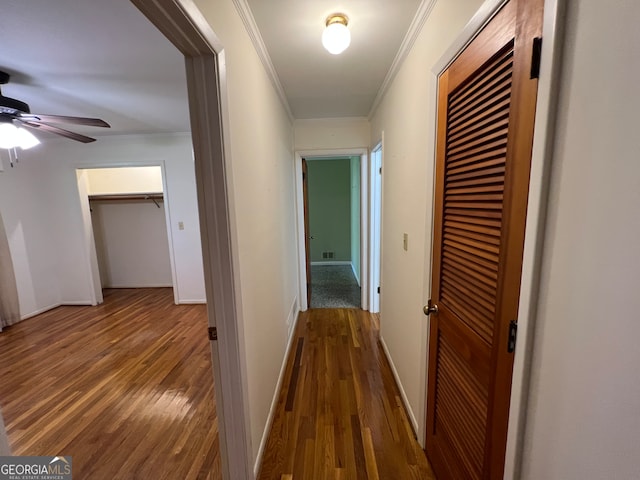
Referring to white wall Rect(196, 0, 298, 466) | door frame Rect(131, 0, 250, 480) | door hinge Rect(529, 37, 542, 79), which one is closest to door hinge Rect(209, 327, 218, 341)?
door frame Rect(131, 0, 250, 480)

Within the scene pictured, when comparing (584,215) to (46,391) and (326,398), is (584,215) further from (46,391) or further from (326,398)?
(46,391)

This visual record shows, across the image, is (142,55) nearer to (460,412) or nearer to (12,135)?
(12,135)

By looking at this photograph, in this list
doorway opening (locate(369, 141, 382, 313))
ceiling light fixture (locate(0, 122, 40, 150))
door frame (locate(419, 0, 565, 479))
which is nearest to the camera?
door frame (locate(419, 0, 565, 479))

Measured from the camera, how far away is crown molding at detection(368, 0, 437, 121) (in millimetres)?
1254

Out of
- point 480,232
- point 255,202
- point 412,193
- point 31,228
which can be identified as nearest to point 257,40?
point 255,202

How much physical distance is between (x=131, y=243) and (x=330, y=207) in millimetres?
3811

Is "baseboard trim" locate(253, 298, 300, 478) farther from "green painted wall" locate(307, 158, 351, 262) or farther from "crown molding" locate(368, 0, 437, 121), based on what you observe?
"green painted wall" locate(307, 158, 351, 262)

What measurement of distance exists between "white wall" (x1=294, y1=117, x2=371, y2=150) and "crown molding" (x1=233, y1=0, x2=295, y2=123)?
0.83 m

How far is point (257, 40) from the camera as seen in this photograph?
1457 mm

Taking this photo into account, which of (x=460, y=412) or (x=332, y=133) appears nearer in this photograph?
(x=460, y=412)

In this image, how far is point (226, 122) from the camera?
39.3 inches

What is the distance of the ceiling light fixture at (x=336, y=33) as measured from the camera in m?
1.30

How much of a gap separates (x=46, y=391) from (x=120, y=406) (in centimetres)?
72

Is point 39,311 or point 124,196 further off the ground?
point 124,196
